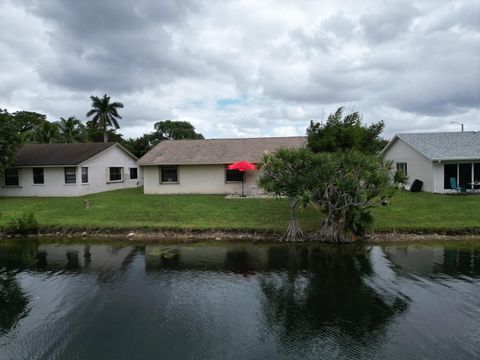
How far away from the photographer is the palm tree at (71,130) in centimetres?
4472

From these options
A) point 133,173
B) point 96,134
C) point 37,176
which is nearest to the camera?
point 37,176

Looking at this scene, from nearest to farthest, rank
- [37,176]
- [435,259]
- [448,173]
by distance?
[435,259]
[448,173]
[37,176]

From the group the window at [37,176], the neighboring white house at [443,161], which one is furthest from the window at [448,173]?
the window at [37,176]

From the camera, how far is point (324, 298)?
25.7ft

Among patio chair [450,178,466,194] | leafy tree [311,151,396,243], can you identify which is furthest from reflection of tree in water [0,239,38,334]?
patio chair [450,178,466,194]

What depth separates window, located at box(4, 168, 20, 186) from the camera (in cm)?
2495

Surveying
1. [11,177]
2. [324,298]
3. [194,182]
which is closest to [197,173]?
[194,182]

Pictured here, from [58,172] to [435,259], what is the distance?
24179mm

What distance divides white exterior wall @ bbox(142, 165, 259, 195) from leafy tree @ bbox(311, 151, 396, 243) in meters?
11.2

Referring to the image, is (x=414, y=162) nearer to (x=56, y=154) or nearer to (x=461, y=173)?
(x=461, y=173)

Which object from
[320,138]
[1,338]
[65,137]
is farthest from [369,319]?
[65,137]

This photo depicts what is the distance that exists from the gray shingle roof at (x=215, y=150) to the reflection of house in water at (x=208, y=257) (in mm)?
11565

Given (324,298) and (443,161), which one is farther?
(443,161)

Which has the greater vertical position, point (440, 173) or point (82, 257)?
point (440, 173)
